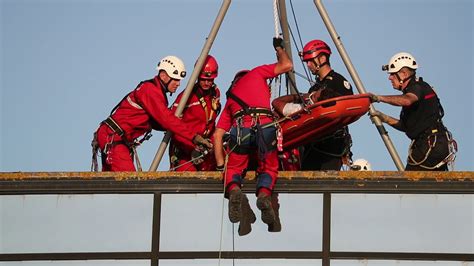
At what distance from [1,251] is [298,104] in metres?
3.39

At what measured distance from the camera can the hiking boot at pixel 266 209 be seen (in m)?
14.8

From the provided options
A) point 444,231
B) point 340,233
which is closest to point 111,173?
point 340,233

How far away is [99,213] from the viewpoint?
1536 centimetres

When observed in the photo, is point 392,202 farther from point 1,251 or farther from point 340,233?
point 1,251

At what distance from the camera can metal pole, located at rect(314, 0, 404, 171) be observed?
1695cm

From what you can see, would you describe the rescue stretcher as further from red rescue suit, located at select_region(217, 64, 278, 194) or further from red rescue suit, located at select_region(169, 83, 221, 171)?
red rescue suit, located at select_region(169, 83, 221, 171)

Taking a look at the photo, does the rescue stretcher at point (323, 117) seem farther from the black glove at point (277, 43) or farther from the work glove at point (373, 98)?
the black glove at point (277, 43)

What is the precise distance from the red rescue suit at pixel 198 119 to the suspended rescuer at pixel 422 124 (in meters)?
2.12

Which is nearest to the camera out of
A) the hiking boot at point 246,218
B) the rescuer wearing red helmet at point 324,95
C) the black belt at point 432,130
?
the hiking boot at point 246,218

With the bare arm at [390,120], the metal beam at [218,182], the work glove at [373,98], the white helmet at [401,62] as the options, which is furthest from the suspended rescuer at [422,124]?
the metal beam at [218,182]

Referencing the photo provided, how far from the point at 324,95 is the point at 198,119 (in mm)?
1844

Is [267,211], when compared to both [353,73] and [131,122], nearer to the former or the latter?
[131,122]

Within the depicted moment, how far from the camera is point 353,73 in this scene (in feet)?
56.9

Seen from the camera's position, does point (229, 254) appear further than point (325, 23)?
No
